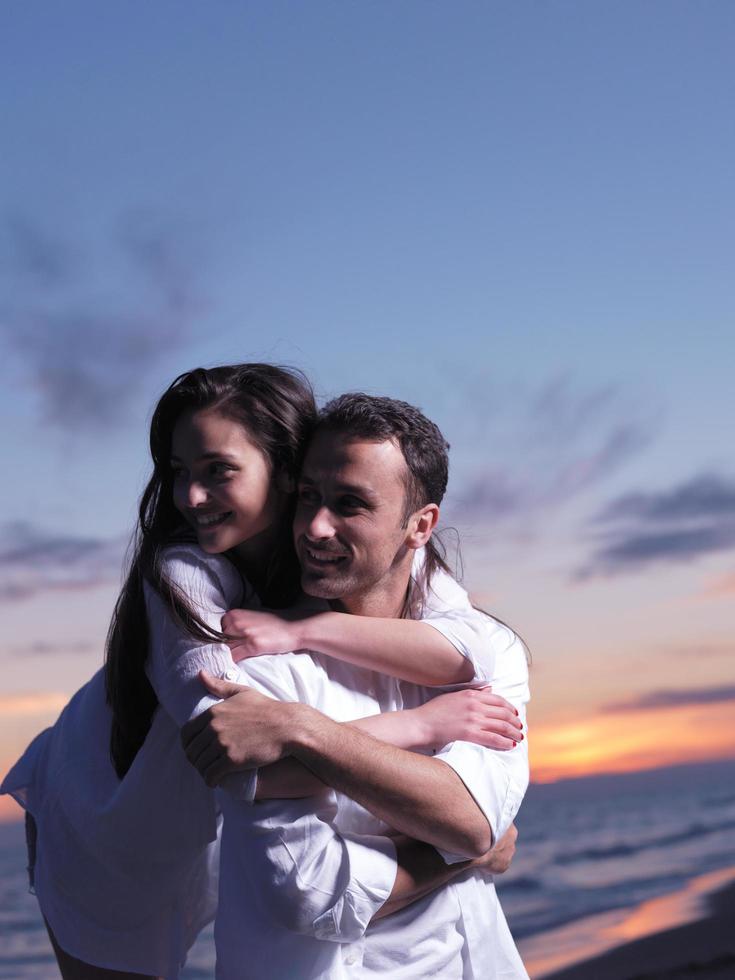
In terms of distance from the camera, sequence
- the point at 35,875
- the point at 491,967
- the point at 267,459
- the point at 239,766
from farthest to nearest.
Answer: the point at 35,875 → the point at 267,459 → the point at 491,967 → the point at 239,766

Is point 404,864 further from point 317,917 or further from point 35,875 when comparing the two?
point 35,875

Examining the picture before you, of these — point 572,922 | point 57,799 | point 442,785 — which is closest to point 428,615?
point 442,785

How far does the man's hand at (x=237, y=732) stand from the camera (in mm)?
2234

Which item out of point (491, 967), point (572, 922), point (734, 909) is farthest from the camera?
point (572, 922)

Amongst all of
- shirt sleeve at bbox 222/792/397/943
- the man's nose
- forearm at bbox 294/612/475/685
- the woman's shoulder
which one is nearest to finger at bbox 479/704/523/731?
forearm at bbox 294/612/475/685

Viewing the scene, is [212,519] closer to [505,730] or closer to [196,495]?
[196,495]

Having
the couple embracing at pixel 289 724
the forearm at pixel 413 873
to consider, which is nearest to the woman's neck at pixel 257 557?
Answer: the couple embracing at pixel 289 724

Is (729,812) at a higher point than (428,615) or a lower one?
higher

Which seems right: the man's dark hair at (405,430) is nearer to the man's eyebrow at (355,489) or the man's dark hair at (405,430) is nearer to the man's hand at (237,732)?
the man's eyebrow at (355,489)

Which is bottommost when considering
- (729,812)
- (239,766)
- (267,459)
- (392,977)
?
(392,977)

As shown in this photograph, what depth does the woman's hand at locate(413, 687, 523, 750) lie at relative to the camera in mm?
2494

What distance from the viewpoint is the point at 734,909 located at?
8703 mm

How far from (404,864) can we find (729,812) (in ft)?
69.7

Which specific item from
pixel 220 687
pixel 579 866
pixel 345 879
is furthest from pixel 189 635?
pixel 579 866
